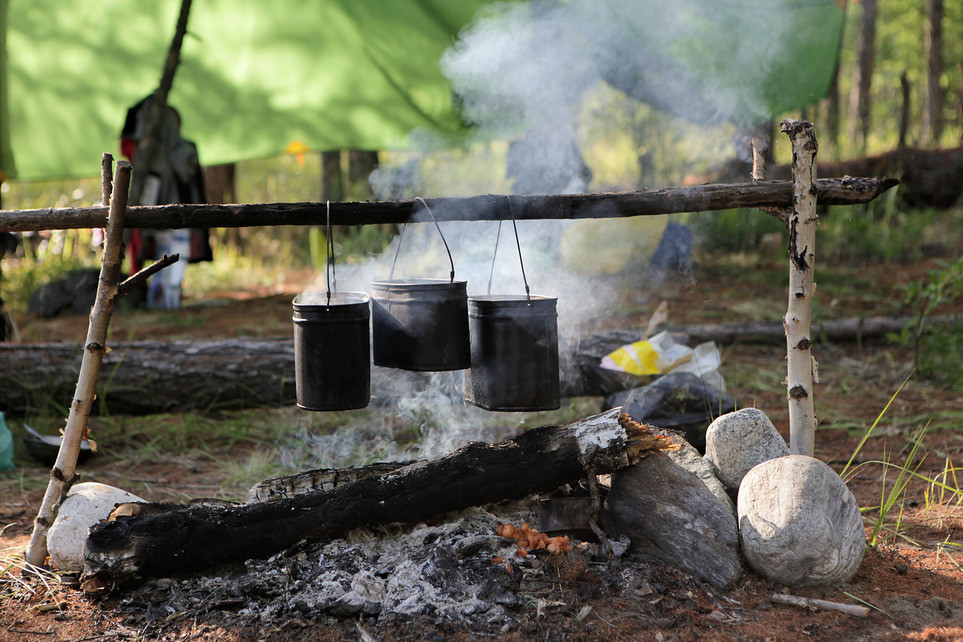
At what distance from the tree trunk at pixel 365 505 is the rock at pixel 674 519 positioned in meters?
0.09

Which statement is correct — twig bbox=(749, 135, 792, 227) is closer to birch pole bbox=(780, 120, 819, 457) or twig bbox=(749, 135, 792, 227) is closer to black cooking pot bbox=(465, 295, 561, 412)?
birch pole bbox=(780, 120, 819, 457)

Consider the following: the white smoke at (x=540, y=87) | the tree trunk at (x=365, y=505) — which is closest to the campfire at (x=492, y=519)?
the tree trunk at (x=365, y=505)

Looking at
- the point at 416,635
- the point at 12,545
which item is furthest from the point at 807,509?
the point at 12,545

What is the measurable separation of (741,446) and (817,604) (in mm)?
664

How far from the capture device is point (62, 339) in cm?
615

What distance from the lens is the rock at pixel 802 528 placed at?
7.91ft

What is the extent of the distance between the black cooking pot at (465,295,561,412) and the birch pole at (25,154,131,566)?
50.8 inches

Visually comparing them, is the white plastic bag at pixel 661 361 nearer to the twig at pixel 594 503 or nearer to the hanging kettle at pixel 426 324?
the twig at pixel 594 503

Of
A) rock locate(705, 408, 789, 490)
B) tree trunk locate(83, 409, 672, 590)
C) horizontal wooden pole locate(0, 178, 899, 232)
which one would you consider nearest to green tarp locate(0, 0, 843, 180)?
horizontal wooden pole locate(0, 178, 899, 232)

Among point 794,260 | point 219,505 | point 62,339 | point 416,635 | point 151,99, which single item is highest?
point 151,99

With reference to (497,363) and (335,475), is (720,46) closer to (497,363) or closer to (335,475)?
(497,363)

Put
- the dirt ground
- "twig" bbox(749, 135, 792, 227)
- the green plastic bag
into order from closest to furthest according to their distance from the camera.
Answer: the dirt ground < "twig" bbox(749, 135, 792, 227) < the green plastic bag

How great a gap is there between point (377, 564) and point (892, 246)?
8441mm

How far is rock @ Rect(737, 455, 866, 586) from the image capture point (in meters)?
2.41
